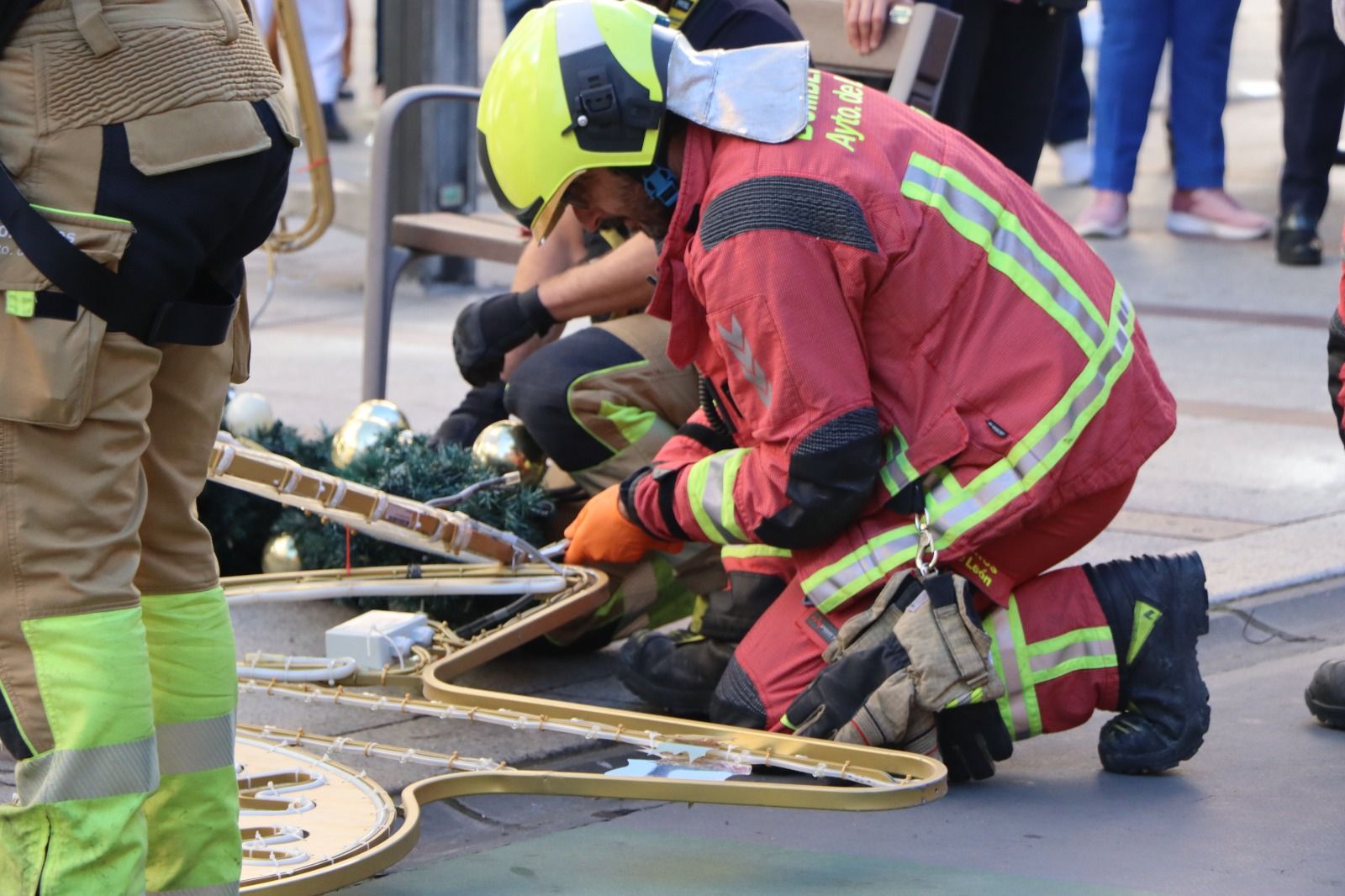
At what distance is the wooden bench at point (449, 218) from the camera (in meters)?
4.66

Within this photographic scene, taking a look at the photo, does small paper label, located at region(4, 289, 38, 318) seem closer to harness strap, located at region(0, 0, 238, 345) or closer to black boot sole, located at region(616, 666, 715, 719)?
harness strap, located at region(0, 0, 238, 345)

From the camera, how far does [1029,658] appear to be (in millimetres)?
3258

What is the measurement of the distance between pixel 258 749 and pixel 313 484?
0.54 metres

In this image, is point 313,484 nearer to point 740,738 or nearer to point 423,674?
point 423,674

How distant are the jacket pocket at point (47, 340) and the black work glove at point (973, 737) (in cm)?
154

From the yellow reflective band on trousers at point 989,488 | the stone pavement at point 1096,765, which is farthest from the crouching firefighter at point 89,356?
the yellow reflective band on trousers at point 989,488

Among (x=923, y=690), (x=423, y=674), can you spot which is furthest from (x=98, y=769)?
(x=923, y=690)

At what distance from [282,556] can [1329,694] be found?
2.00 metres

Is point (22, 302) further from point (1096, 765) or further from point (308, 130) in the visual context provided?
point (308, 130)

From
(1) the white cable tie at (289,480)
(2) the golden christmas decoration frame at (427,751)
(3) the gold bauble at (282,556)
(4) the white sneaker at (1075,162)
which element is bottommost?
(4) the white sneaker at (1075,162)

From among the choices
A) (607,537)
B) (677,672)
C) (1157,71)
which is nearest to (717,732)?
(677,672)

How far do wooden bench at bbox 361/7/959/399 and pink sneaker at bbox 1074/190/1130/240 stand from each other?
12.8 ft

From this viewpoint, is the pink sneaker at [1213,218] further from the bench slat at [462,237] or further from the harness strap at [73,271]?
the harness strap at [73,271]

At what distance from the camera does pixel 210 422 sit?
2.54 m
